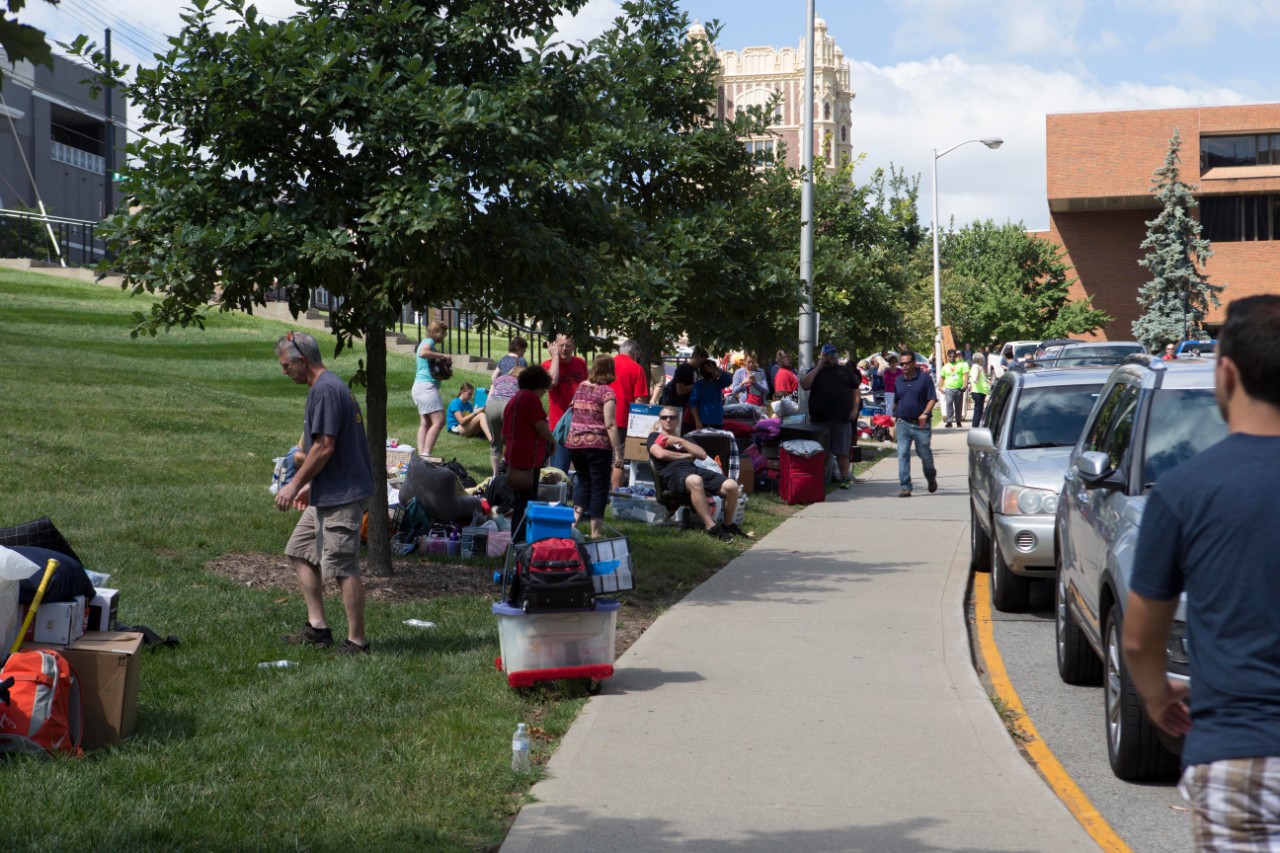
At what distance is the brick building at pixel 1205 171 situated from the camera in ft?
201

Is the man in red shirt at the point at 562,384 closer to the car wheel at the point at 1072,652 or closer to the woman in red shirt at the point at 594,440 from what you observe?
the woman in red shirt at the point at 594,440

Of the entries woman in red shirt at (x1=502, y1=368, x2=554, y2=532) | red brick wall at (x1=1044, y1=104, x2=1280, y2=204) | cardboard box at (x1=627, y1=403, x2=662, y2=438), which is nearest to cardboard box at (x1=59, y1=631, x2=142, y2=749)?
woman in red shirt at (x1=502, y1=368, x2=554, y2=532)

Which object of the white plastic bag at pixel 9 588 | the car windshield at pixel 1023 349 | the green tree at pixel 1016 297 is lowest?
the white plastic bag at pixel 9 588

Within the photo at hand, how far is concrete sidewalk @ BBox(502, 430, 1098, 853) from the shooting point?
5406 millimetres

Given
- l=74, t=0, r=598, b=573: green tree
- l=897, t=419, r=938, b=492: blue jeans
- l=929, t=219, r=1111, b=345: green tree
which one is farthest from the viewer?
l=929, t=219, r=1111, b=345: green tree

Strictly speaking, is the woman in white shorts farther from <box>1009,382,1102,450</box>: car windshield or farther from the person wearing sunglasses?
<box>1009,382,1102,450</box>: car windshield

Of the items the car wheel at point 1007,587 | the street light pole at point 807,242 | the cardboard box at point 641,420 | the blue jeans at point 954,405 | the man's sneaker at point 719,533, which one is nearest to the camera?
the car wheel at point 1007,587

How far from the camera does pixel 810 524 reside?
15.8 metres

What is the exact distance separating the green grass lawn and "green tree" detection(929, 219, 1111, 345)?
48.2m

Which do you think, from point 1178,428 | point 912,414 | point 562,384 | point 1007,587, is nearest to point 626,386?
point 562,384

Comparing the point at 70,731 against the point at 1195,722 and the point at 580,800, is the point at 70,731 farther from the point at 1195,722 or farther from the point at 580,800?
the point at 1195,722

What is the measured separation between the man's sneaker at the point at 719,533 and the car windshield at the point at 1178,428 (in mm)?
7190

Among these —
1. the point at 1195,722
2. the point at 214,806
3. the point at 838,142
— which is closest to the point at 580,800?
the point at 214,806

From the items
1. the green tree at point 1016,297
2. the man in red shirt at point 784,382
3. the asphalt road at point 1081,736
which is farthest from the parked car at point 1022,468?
the green tree at point 1016,297
